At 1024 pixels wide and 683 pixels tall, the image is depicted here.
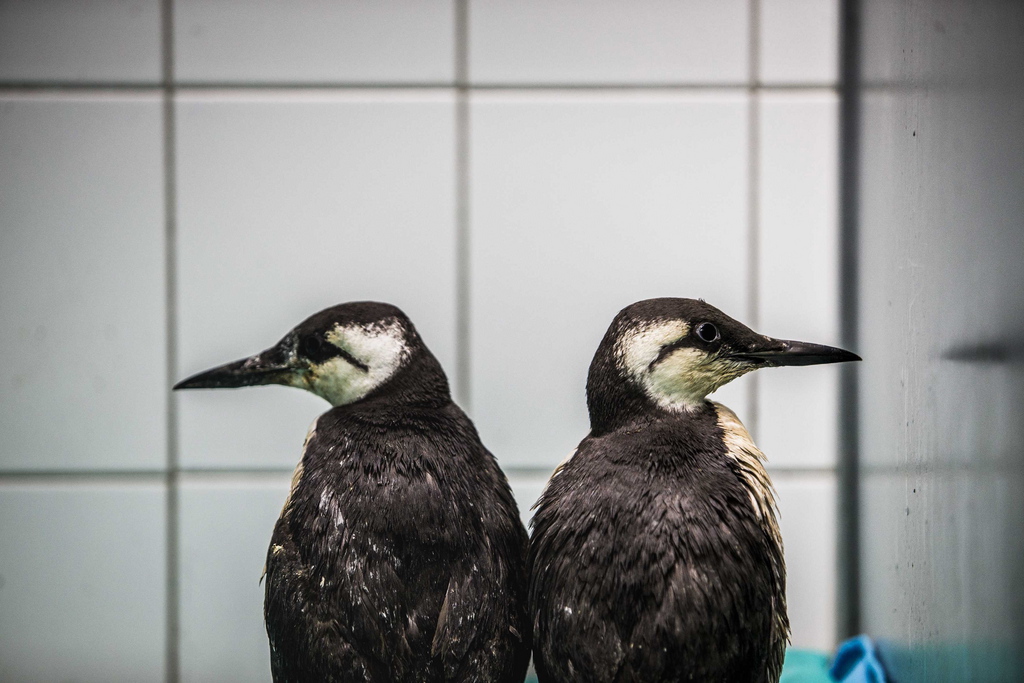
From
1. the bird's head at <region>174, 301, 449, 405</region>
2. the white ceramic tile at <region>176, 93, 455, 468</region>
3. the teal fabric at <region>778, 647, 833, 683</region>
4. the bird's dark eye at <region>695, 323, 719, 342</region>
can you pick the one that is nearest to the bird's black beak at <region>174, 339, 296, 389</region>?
the bird's head at <region>174, 301, 449, 405</region>

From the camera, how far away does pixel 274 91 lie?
2.50 ft

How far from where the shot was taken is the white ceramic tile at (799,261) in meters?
0.77

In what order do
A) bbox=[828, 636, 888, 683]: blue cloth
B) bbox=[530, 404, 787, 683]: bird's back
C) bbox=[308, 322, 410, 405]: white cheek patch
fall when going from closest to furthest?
1. bbox=[530, 404, 787, 683]: bird's back
2. bbox=[308, 322, 410, 405]: white cheek patch
3. bbox=[828, 636, 888, 683]: blue cloth

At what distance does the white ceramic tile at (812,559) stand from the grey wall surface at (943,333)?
4cm

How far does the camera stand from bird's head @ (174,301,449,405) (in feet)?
1.85

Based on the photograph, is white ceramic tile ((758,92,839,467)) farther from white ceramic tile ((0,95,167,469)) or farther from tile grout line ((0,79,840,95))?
white ceramic tile ((0,95,167,469))

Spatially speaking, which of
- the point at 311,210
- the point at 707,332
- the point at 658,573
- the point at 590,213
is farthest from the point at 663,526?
the point at 311,210

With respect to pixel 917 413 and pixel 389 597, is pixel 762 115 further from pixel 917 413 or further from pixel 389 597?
pixel 389 597

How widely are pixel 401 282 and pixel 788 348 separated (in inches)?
16.0

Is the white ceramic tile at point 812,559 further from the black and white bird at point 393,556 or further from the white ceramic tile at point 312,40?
the white ceramic tile at point 312,40

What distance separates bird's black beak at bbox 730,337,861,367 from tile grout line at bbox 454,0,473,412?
1.08 ft

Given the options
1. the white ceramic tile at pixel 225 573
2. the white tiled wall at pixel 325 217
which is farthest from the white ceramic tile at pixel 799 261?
the white ceramic tile at pixel 225 573

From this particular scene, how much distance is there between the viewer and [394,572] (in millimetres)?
496

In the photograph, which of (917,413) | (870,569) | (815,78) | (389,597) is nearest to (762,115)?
(815,78)
